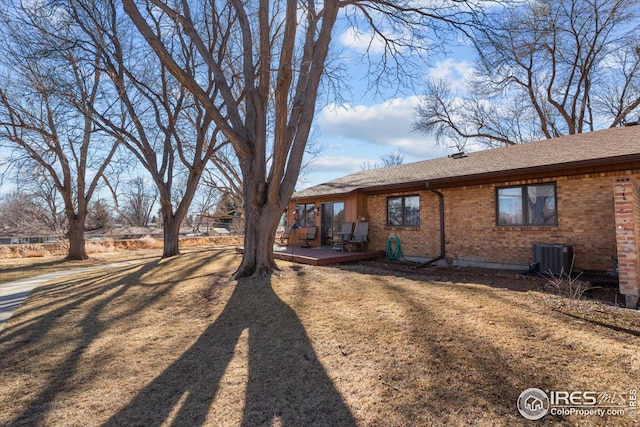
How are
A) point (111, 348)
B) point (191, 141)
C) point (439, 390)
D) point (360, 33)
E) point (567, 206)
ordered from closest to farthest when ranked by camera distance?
point (439, 390) → point (111, 348) → point (567, 206) → point (360, 33) → point (191, 141)

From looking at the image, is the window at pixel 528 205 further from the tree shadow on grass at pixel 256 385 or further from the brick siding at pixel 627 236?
the tree shadow on grass at pixel 256 385

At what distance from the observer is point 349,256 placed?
33.1ft

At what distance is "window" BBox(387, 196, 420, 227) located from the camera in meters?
10.4

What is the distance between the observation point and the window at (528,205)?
7.71 meters

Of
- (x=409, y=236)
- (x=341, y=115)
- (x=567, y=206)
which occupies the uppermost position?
(x=341, y=115)

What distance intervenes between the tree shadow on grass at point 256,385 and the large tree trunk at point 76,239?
14.0 m

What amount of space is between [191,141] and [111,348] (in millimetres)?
16133

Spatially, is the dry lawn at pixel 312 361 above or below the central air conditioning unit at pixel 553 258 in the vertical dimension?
below

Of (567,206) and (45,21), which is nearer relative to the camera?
(567,206)

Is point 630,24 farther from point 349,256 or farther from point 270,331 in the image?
point 270,331

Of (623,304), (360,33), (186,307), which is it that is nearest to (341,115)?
(360,33)

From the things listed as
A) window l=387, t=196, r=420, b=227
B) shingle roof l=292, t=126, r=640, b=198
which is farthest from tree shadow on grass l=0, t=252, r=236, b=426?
shingle roof l=292, t=126, r=640, b=198

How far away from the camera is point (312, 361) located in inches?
130

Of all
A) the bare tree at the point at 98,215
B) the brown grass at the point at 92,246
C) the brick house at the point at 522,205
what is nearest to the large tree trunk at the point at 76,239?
the brown grass at the point at 92,246
